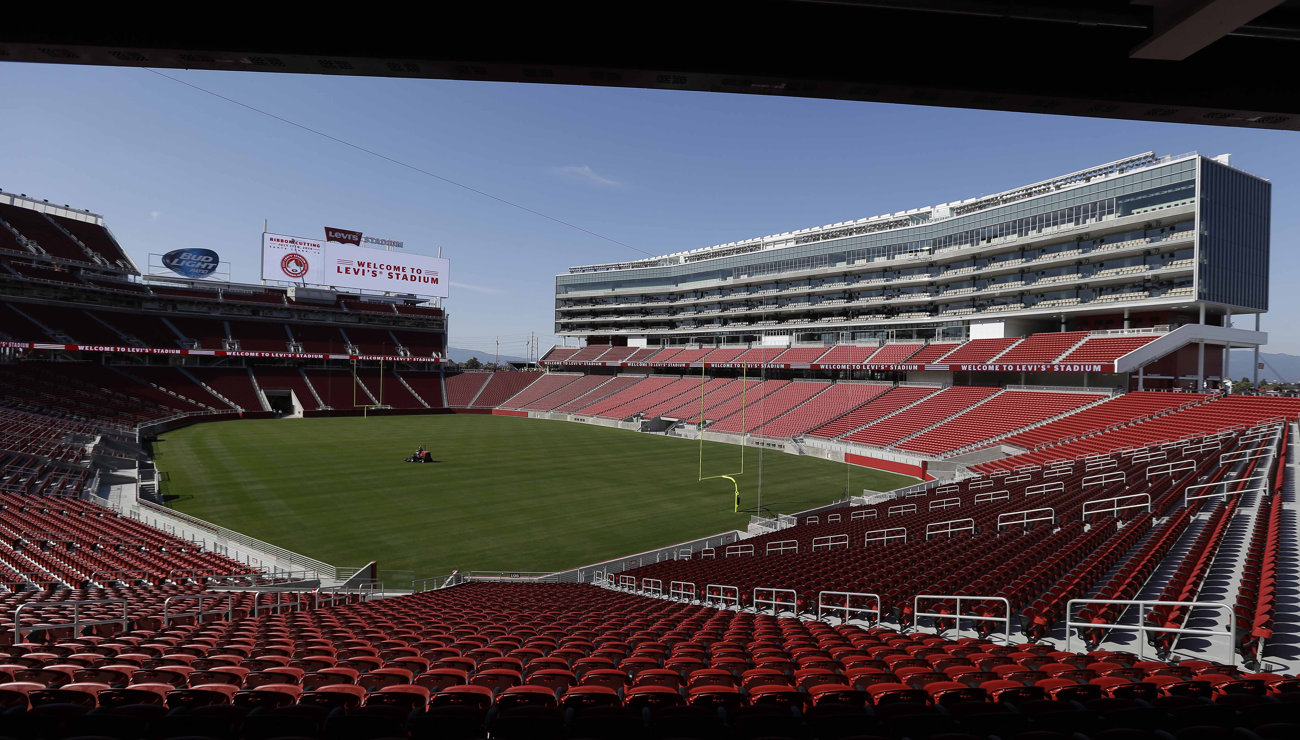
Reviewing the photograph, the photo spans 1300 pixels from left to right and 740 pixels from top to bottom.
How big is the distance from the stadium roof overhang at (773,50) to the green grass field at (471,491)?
646 inches

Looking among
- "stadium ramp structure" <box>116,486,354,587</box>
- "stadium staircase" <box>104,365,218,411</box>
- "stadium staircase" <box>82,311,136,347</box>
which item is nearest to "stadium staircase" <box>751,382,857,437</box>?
"stadium ramp structure" <box>116,486,354,587</box>

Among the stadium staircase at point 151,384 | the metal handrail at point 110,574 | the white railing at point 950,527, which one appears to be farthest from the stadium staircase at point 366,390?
the white railing at point 950,527

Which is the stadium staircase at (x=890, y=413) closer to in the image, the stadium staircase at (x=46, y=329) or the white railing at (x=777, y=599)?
the white railing at (x=777, y=599)

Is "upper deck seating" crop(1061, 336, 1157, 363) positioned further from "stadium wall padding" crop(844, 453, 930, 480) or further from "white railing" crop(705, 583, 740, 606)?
"white railing" crop(705, 583, 740, 606)

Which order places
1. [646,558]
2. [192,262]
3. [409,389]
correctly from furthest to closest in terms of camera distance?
[409,389]
[192,262]
[646,558]

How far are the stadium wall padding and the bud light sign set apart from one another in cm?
7094

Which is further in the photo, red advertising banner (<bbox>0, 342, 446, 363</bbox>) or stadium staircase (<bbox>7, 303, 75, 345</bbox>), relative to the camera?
stadium staircase (<bbox>7, 303, 75, 345</bbox>)

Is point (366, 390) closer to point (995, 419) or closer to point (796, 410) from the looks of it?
point (796, 410)

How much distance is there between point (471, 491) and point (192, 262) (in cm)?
5990

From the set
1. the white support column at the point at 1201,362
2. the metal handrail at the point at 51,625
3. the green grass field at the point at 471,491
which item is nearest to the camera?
the metal handrail at the point at 51,625

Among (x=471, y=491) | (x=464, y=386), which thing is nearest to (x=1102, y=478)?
(x=471, y=491)

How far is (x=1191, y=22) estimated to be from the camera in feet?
14.1

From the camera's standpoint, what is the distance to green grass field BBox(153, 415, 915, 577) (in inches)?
828

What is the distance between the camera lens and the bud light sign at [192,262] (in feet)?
218
